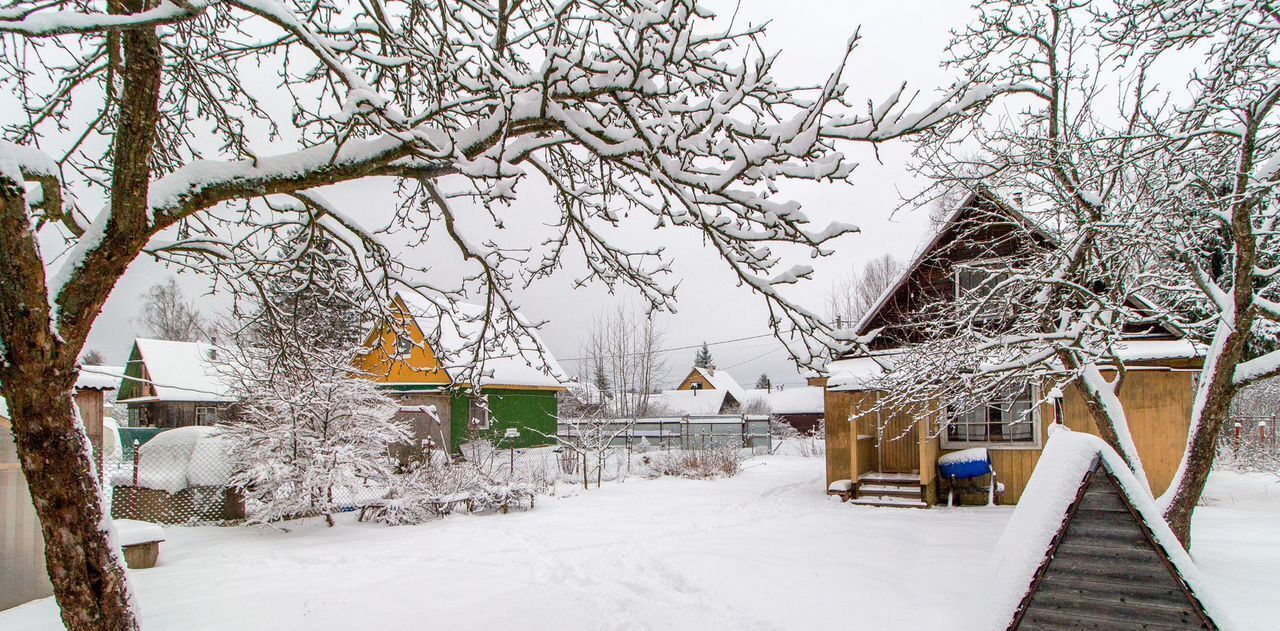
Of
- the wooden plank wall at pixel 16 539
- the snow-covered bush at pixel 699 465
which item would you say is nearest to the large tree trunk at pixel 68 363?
the wooden plank wall at pixel 16 539

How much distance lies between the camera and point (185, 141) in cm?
530

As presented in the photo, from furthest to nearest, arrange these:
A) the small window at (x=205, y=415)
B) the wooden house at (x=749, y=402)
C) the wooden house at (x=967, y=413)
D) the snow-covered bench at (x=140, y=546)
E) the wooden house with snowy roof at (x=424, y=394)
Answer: the wooden house at (x=749, y=402) → the small window at (x=205, y=415) → the wooden house with snowy roof at (x=424, y=394) → the wooden house at (x=967, y=413) → the snow-covered bench at (x=140, y=546)

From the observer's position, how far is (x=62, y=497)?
3.02 m

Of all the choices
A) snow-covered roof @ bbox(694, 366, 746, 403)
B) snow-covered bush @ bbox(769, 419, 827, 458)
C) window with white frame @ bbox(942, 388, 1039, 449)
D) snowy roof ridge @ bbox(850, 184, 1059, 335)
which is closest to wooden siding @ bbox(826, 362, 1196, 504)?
window with white frame @ bbox(942, 388, 1039, 449)

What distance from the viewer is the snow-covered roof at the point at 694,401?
147 ft

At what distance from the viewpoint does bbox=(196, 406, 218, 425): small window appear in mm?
26297

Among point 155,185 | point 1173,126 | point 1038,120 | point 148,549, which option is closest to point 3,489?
point 148,549

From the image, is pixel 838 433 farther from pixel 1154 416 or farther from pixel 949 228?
pixel 1154 416

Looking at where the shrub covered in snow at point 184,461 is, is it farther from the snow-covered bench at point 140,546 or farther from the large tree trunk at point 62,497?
the large tree trunk at point 62,497

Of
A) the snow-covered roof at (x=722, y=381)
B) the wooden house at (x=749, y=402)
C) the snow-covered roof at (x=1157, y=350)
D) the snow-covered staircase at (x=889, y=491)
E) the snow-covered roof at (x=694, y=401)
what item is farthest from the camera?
the snow-covered roof at (x=722, y=381)

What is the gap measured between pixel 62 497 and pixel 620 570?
534 cm

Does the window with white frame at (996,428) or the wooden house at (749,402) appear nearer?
the window with white frame at (996,428)

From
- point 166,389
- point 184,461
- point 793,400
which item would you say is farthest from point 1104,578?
point 793,400

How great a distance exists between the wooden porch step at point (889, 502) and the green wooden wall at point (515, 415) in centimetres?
1079
